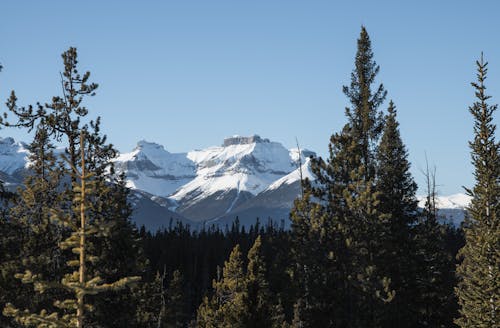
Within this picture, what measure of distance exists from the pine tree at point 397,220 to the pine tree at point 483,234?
5015 mm

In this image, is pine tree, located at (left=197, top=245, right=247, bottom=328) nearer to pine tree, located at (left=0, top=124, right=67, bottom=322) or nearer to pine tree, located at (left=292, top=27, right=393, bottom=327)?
pine tree, located at (left=292, top=27, right=393, bottom=327)

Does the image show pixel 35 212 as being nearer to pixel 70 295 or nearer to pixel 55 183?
pixel 55 183

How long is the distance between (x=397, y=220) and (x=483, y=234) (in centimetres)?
981

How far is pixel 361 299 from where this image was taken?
2844cm

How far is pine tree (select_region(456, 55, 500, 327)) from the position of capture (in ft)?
81.5

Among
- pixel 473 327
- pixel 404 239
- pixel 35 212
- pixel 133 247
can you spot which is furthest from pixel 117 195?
pixel 404 239

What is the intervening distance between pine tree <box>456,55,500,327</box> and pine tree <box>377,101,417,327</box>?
501cm

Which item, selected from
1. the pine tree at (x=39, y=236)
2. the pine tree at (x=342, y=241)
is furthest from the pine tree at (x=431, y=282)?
the pine tree at (x=39, y=236)

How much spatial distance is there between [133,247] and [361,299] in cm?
1342

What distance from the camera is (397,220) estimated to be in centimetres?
3491

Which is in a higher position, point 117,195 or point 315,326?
point 117,195

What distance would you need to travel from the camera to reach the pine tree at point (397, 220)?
105 ft

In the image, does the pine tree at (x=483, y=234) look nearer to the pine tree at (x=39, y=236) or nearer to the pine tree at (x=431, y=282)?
the pine tree at (x=431, y=282)

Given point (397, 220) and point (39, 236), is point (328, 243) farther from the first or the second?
point (39, 236)
